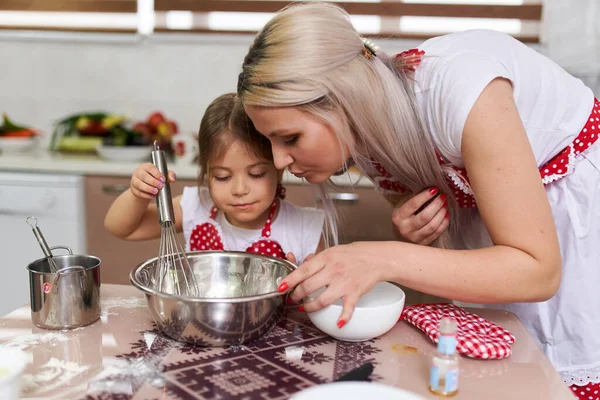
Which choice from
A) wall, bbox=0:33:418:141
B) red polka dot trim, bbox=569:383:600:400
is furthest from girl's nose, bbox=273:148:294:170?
wall, bbox=0:33:418:141

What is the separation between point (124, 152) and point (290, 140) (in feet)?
4.90

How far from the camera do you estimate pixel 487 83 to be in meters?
0.98

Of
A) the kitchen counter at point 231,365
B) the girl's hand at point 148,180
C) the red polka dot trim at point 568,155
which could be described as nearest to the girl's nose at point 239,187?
the girl's hand at point 148,180

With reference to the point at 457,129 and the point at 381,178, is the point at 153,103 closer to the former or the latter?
the point at 381,178

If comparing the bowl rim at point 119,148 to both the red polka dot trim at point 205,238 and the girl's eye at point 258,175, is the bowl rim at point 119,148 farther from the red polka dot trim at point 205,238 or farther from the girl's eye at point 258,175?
the girl's eye at point 258,175

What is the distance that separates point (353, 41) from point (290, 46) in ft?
0.38

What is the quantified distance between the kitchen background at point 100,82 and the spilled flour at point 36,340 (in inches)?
52.6

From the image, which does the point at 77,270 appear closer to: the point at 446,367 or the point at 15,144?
the point at 446,367

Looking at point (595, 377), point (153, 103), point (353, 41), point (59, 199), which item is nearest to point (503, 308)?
point (595, 377)

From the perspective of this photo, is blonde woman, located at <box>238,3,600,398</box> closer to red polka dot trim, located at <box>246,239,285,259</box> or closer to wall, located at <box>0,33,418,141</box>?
red polka dot trim, located at <box>246,239,285,259</box>

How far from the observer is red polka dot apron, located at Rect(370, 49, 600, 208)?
1.11 meters

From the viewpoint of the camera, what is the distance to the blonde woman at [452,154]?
3.12 feet

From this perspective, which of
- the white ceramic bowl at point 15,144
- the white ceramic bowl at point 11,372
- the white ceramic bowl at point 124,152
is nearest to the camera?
the white ceramic bowl at point 11,372

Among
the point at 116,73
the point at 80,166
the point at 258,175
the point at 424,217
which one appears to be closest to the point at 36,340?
the point at 258,175
